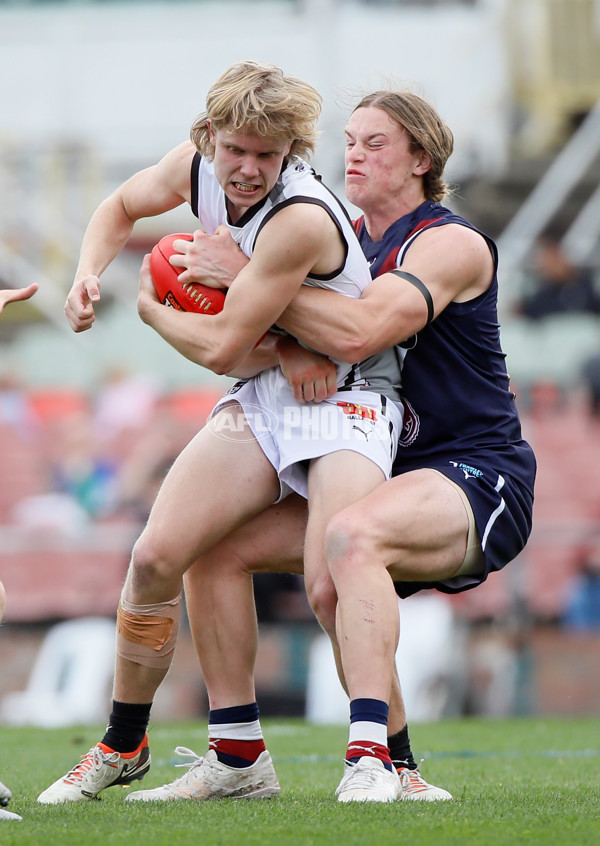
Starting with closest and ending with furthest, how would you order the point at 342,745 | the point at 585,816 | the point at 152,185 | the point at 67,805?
the point at 585,816 < the point at 67,805 < the point at 152,185 < the point at 342,745

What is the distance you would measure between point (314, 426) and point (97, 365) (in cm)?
910

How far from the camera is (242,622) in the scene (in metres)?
3.60

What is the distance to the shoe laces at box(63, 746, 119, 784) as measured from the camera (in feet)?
11.4

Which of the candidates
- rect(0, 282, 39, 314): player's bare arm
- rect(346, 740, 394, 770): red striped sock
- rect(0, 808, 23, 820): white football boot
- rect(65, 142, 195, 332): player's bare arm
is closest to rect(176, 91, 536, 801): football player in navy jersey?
rect(346, 740, 394, 770): red striped sock

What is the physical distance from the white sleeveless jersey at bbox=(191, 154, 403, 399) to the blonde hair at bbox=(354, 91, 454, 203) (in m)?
0.36

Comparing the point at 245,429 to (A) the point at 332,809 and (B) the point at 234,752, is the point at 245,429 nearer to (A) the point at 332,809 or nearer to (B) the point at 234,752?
(B) the point at 234,752

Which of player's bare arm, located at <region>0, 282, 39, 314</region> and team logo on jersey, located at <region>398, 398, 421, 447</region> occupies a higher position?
player's bare arm, located at <region>0, 282, 39, 314</region>

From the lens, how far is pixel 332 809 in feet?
10.1

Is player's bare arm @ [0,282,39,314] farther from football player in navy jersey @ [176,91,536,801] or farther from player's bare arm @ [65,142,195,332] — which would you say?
football player in navy jersey @ [176,91,536,801]

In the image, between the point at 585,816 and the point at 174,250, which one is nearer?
the point at 585,816

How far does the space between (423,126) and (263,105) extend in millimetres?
662

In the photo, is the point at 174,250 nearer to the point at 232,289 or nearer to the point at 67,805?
the point at 232,289

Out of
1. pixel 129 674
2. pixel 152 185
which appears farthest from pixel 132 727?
pixel 152 185

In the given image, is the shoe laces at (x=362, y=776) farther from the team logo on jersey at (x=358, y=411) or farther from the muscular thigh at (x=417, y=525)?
the team logo on jersey at (x=358, y=411)
